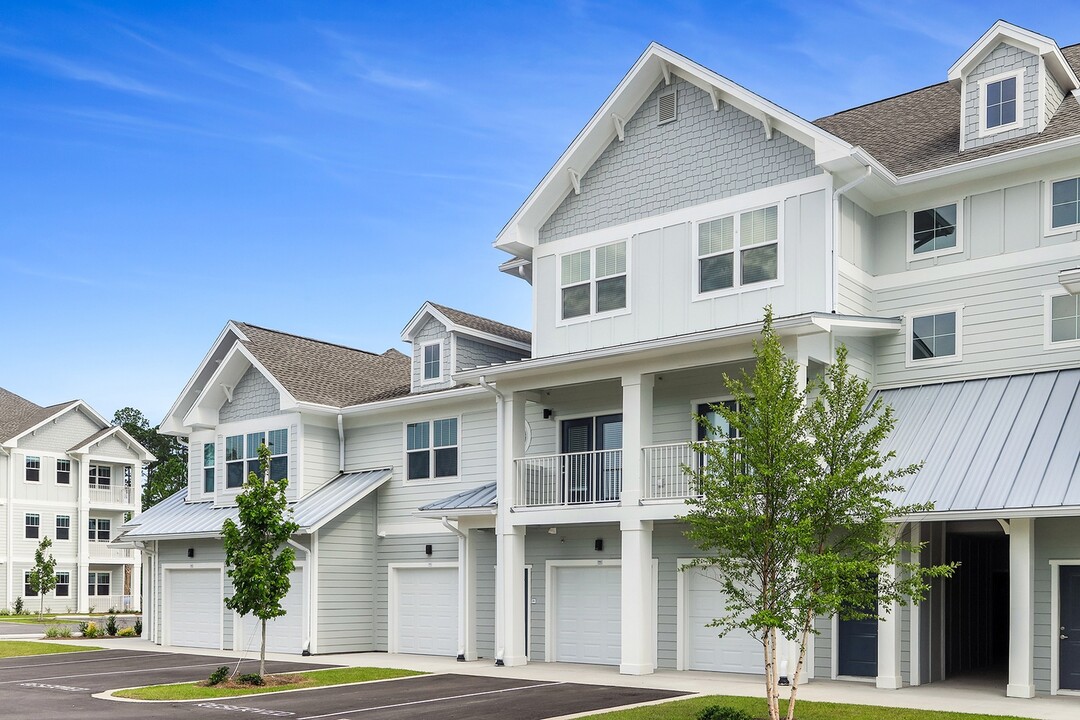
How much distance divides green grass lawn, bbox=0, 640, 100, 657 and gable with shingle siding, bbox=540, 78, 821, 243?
16.9 m

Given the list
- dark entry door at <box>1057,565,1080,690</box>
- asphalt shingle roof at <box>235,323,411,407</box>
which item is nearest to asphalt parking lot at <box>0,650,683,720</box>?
dark entry door at <box>1057,565,1080,690</box>

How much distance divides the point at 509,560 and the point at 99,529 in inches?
1630

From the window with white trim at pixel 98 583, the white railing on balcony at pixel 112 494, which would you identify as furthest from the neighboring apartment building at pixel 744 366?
the window with white trim at pixel 98 583

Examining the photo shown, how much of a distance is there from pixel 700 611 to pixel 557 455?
4.17 metres

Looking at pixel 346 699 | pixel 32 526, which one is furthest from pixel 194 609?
pixel 32 526

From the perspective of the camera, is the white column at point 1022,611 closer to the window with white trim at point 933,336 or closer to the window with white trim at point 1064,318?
the window with white trim at point 1064,318

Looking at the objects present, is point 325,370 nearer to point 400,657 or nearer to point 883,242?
point 400,657

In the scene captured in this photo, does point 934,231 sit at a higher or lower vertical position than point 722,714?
higher

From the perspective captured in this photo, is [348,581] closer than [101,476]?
Yes

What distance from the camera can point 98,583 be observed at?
57.2m

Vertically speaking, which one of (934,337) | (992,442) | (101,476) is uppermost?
(934,337)

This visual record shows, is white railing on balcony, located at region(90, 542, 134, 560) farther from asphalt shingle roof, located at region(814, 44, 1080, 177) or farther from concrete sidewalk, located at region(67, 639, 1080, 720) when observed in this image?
asphalt shingle roof, located at region(814, 44, 1080, 177)

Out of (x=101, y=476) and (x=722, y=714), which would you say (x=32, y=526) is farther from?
(x=722, y=714)

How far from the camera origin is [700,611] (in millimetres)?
21531
